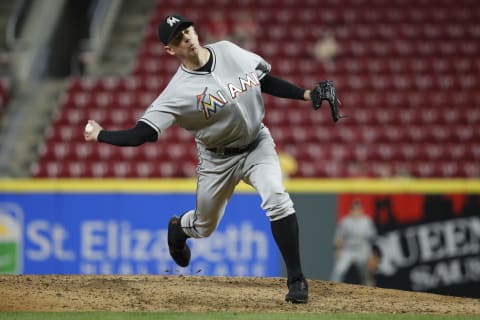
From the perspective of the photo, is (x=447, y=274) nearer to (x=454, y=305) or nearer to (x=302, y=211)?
(x=302, y=211)

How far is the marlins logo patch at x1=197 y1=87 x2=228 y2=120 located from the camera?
18.3ft

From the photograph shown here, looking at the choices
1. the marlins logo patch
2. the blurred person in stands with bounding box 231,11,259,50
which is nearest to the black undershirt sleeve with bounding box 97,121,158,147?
the marlins logo patch

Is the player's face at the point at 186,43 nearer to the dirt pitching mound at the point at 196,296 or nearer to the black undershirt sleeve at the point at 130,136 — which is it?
the black undershirt sleeve at the point at 130,136

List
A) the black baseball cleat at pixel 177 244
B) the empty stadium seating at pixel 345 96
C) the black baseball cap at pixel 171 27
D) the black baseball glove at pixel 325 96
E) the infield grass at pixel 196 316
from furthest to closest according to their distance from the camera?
the empty stadium seating at pixel 345 96, the black baseball cleat at pixel 177 244, the black baseball glove at pixel 325 96, the black baseball cap at pixel 171 27, the infield grass at pixel 196 316

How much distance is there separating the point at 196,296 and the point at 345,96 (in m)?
7.93

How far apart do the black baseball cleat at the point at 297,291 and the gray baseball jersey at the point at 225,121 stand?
42cm

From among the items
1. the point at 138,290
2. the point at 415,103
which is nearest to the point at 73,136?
the point at 415,103

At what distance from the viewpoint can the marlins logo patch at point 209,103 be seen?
18.3ft

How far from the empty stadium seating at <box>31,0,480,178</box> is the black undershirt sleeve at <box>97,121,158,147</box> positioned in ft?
Answer: 21.3

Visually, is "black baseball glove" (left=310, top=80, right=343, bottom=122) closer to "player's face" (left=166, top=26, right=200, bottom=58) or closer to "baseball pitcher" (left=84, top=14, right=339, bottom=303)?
"baseball pitcher" (left=84, top=14, right=339, bottom=303)

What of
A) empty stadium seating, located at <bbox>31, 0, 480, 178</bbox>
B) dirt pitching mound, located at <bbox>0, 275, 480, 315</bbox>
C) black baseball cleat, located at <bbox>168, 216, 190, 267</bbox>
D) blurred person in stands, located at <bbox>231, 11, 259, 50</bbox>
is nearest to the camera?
dirt pitching mound, located at <bbox>0, 275, 480, 315</bbox>

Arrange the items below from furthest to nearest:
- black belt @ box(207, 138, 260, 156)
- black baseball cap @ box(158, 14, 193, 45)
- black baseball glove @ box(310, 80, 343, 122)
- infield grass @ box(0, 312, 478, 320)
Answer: black belt @ box(207, 138, 260, 156) → black baseball glove @ box(310, 80, 343, 122) → black baseball cap @ box(158, 14, 193, 45) → infield grass @ box(0, 312, 478, 320)

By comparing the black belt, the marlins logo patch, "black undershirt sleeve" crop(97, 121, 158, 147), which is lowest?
the black belt

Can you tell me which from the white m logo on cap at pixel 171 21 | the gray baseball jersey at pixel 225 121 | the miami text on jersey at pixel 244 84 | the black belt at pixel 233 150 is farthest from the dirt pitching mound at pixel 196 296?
the white m logo on cap at pixel 171 21
